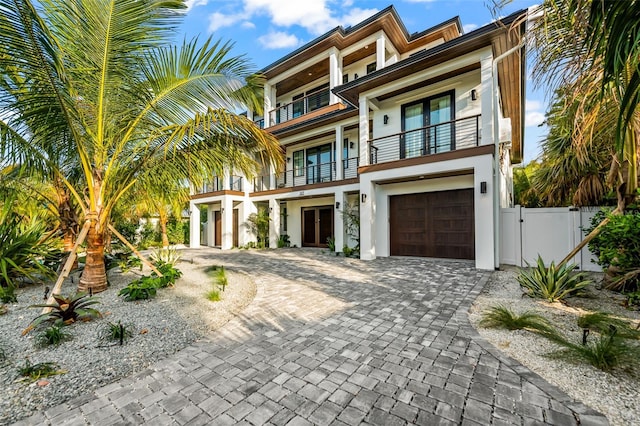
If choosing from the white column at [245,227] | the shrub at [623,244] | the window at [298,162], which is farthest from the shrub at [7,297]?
the window at [298,162]

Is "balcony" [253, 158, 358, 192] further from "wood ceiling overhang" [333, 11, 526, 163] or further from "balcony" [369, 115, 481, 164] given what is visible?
"wood ceiling overhang" [333, 11, 526, 163]

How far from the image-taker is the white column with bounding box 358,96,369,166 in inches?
416

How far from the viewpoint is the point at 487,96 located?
319 inches

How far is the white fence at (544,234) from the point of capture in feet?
25.5

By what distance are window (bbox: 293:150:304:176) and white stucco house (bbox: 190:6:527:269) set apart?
71 millimetres

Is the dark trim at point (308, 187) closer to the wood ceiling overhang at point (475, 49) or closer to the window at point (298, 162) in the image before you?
the window at point (298, 162)

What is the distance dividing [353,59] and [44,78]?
13.6 meters

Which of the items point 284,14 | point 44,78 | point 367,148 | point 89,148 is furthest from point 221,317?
point 284,14

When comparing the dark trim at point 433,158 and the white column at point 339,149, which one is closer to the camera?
the dark trim at point 433,158

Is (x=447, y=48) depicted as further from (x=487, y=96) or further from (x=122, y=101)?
(x=122, y=101)

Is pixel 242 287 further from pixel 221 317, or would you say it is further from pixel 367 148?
pixel 367 148

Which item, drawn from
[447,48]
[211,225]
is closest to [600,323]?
[447,48]

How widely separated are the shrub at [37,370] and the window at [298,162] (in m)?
13.6

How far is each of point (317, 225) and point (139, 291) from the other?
10.7m
